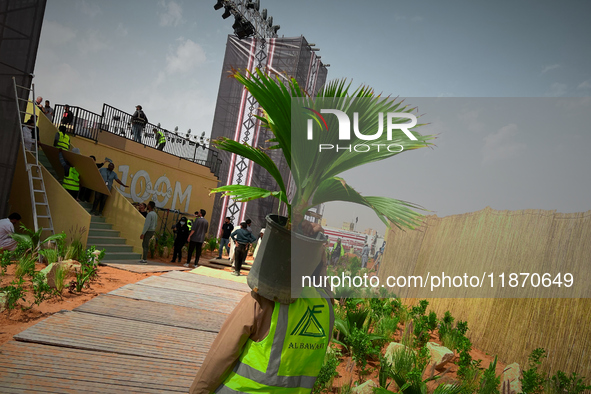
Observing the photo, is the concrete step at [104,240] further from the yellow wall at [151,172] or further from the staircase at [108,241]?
the yellow wall at [151,172]

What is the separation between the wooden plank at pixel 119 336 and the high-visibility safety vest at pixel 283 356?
5.30 ft

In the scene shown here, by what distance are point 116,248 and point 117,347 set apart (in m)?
8.79

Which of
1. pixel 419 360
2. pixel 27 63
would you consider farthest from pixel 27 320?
pixel 27 63

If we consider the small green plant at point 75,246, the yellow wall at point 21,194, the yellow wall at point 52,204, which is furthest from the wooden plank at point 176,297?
the yellow wall at point 21,194

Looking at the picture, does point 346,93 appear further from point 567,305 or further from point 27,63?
point 27,63

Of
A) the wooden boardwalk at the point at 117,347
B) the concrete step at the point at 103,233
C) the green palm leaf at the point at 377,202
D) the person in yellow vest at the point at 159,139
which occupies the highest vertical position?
the person in yellow vest at the point at 159,139

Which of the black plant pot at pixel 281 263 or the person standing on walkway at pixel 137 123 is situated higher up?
the person standing on walkway at pixel 137 123

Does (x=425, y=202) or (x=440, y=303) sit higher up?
(x=425, y=202)

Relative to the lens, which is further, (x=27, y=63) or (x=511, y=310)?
(x=27, y=63)

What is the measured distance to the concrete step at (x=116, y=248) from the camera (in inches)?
418

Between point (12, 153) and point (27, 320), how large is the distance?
19.9ft

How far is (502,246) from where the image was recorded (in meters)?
1.79

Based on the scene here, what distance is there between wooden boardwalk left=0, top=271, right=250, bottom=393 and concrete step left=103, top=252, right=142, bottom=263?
6.45 m

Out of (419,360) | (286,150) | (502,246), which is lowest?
(419,360)
